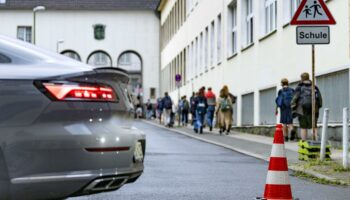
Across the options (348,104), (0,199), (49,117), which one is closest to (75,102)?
(49,117)

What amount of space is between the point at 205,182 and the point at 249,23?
61.2ft

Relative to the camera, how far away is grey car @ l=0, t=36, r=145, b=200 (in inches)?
208

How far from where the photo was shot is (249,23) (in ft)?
92.2

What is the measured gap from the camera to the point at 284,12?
2233cm

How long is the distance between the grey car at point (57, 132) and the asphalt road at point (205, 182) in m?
→ 2.62

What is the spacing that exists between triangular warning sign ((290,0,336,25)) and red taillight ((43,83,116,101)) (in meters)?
7.36

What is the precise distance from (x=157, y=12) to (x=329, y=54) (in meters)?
52.1

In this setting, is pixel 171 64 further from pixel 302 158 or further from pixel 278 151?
pixel 278 151

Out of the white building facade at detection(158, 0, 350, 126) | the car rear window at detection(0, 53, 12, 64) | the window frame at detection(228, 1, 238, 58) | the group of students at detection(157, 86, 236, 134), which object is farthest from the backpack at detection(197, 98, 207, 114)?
the car rear window at detection(0, 53, 12, 64)

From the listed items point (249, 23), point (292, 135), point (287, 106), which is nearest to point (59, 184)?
point (287, 106)

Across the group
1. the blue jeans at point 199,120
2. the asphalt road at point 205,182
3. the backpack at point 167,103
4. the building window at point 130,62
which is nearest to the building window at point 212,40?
the backpack at point 167,103

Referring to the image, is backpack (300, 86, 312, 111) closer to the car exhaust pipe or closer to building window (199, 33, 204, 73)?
the car exhaust pipe

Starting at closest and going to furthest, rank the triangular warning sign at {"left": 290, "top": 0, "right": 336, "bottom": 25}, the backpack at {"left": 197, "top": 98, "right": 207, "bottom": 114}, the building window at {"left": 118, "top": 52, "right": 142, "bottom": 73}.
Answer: the triangular warning sign at {"left": 290, "top": 0, "right": 336, "bottom": 25} → the backpack at {"left": 197, "top": 98, "right": 207, "bottom": 114} → the building window at {"left": 118, "top": 52, "right": 142, "bottom": 73}

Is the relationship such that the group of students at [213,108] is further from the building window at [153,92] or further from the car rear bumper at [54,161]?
the building window at [153,92]
